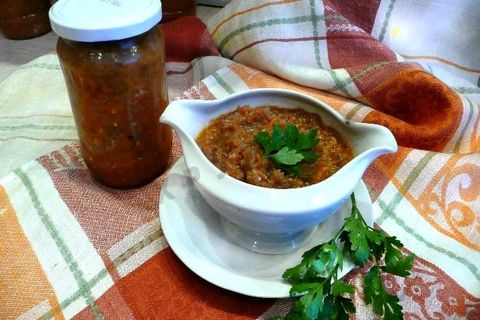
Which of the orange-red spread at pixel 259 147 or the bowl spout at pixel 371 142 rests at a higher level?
the bowl spout at pixel 371 142

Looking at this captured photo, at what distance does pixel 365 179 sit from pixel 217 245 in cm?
28

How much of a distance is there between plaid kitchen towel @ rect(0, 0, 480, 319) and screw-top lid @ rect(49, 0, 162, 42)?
0.25 meters

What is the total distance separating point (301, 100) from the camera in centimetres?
69

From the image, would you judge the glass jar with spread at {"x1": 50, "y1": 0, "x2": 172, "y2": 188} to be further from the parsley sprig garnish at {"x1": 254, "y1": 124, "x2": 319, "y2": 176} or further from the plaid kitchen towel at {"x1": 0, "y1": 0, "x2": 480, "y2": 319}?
the parsley sprig garnish at {"x1": 254, "y1": 124, "x2": 319, "y2": 176}

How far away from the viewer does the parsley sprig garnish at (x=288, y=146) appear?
0.58 metres

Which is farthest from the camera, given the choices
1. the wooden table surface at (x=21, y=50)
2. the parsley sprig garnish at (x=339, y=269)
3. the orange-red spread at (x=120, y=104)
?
the wooden table surface at (x=21, y=50)

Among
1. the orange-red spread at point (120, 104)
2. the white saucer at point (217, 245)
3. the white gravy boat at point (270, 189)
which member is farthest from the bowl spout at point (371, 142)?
the orange-red spread at point (120, 104)

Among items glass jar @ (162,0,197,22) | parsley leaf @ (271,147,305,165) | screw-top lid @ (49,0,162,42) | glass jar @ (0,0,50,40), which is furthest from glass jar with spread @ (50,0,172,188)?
glass jar @ (0,0,50,40)

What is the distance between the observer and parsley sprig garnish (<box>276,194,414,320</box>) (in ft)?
1.73

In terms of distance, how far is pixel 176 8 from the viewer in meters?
1.21

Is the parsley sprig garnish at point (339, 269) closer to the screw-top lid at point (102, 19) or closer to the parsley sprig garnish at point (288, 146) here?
the parsley sprig garnish at point (288, 146)

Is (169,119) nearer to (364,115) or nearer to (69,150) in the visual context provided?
(69,150)

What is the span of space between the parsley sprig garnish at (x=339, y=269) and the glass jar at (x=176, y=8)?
82cm

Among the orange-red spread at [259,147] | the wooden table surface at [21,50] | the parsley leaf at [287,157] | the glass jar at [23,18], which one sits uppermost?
the parsley leaf at [287,157]
